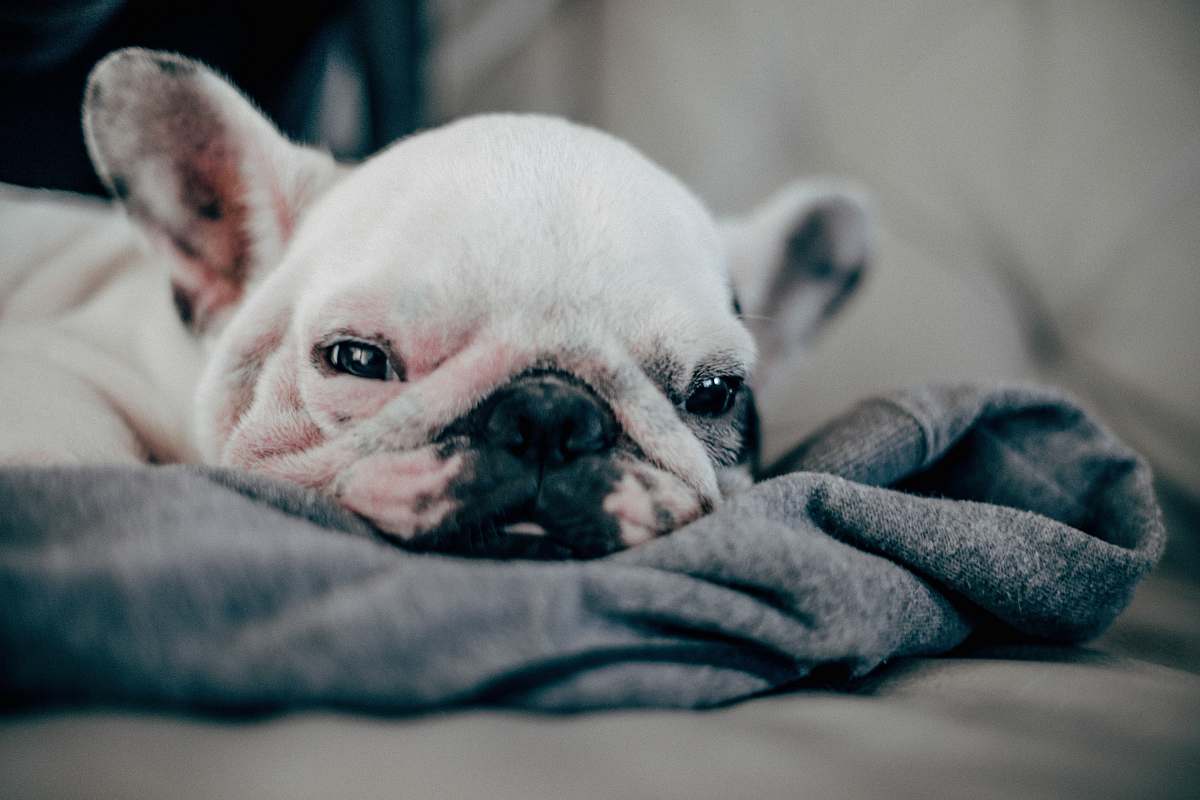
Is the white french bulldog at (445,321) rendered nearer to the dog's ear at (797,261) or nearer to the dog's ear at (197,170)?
the dog's ear at (197,170)

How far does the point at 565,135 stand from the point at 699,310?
230 mm

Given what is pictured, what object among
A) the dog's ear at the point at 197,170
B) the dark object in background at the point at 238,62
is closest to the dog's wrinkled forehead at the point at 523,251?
the dog's ear at the point at 197,170

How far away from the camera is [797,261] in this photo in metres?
1.09

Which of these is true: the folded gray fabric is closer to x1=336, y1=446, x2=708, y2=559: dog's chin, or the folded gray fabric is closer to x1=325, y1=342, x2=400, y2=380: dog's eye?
x1=336, y1=446, x2=708, y2=559: dog's chin

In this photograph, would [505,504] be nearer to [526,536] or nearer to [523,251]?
[526,536]

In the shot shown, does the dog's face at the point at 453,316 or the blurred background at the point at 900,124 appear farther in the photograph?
the blurred background at the point at 900,124

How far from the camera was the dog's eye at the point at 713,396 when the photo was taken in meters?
0.68

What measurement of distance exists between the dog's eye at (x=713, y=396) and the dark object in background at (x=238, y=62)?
0.64m

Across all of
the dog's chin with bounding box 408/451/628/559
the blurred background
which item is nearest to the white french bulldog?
the dog's chin with bounding box 408/451/628/559

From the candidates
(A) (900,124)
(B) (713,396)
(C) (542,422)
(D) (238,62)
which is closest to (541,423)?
(C) (542,422)

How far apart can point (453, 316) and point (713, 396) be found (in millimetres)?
250

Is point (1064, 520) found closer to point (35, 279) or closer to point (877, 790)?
point (877, 790)

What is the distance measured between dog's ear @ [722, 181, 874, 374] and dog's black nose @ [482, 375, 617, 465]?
55 cm

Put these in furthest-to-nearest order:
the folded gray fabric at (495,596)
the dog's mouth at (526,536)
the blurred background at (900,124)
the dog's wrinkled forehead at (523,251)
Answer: the blurred background at (900,124), the dog's wrinkled forehead at (523,251), the dog's mouth at (526,536), the folded gray fabric at (495,596)
